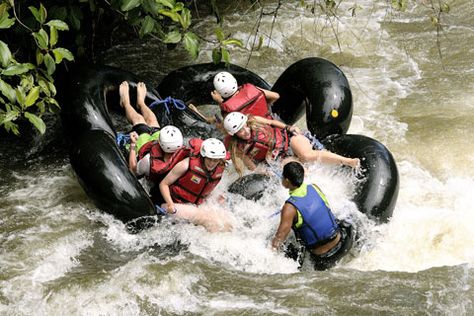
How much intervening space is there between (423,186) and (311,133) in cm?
127

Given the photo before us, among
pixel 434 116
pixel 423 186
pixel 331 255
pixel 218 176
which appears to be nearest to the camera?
pixel 331 255

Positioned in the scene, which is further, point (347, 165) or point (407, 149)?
point (407, 149)

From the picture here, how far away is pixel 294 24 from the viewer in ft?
33.8

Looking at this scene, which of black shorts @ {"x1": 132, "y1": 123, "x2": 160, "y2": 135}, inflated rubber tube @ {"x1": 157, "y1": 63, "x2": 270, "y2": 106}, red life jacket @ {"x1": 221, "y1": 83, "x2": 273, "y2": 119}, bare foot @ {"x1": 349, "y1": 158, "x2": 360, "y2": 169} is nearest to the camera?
bare foot @ {"x1": 349, "y1": 158, "x2": 360, "y2": 169}

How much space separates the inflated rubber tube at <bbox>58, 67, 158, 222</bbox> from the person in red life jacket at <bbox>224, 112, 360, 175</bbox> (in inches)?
43.1

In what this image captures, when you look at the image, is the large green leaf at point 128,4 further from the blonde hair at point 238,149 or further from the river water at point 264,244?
the river water at point 264,244

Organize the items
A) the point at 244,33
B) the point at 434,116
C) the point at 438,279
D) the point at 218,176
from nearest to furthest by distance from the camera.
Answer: the point at 438,279 < the point at 218,176 < the point at 434,116 < the point at 244,33

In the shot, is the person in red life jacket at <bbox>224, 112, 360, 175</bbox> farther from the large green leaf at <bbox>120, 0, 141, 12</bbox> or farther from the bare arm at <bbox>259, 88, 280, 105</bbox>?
the large green leaf at <bbox>120, 0, 141, 12</bbox>

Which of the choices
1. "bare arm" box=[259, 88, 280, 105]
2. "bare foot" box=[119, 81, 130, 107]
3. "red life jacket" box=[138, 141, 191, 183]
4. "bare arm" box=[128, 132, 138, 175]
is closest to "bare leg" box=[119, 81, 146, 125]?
"bare foot" box=[119, 81, 130, 107]

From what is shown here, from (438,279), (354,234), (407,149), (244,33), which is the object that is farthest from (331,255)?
(244,33)

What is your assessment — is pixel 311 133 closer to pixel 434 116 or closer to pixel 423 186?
pixel 423 186

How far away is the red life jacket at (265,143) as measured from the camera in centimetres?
634

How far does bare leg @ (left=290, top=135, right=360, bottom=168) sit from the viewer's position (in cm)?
612

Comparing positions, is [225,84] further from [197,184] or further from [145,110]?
[197,184]
